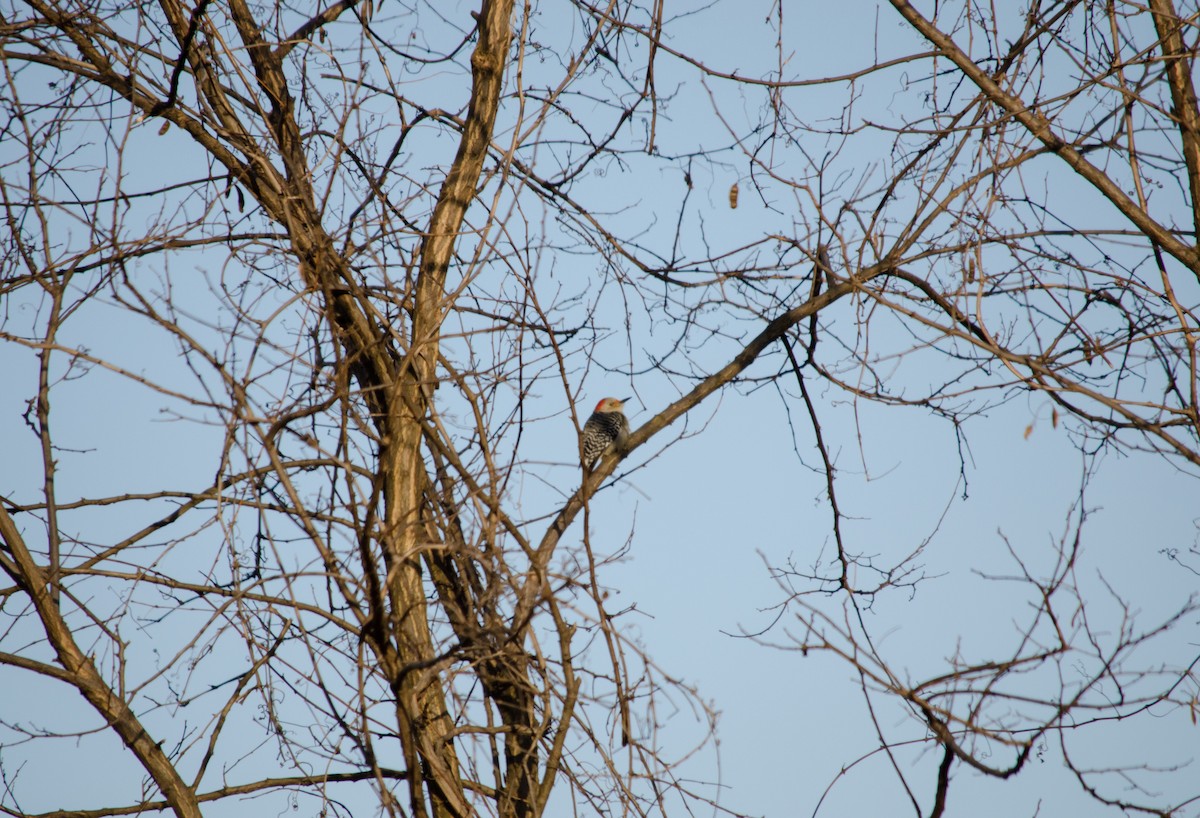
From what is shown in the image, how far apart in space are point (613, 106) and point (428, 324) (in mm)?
1883

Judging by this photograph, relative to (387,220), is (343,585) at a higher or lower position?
lower

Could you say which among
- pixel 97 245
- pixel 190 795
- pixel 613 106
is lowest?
pixel 190 795

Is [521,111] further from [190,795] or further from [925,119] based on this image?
[190,795]

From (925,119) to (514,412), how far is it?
1.91 metres

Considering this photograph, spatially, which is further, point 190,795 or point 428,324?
point 190,795

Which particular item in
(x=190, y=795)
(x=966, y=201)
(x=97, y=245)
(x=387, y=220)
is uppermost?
(x=97, y=245)

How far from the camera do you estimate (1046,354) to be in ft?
10.7

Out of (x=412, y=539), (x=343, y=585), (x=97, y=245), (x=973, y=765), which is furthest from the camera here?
(x=97, y=245)

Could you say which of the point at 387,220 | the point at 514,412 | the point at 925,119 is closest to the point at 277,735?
the point at 514,412

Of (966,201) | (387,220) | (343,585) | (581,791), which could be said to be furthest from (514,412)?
(966,201)

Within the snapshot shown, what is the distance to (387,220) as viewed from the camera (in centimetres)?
304

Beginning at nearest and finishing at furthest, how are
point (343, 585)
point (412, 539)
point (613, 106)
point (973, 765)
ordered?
point (973, 765) → point (343, 585) → point (412, 539) → point (613, 106)

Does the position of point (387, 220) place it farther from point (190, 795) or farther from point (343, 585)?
point (190, 795)

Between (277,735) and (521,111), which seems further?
(277,735)
